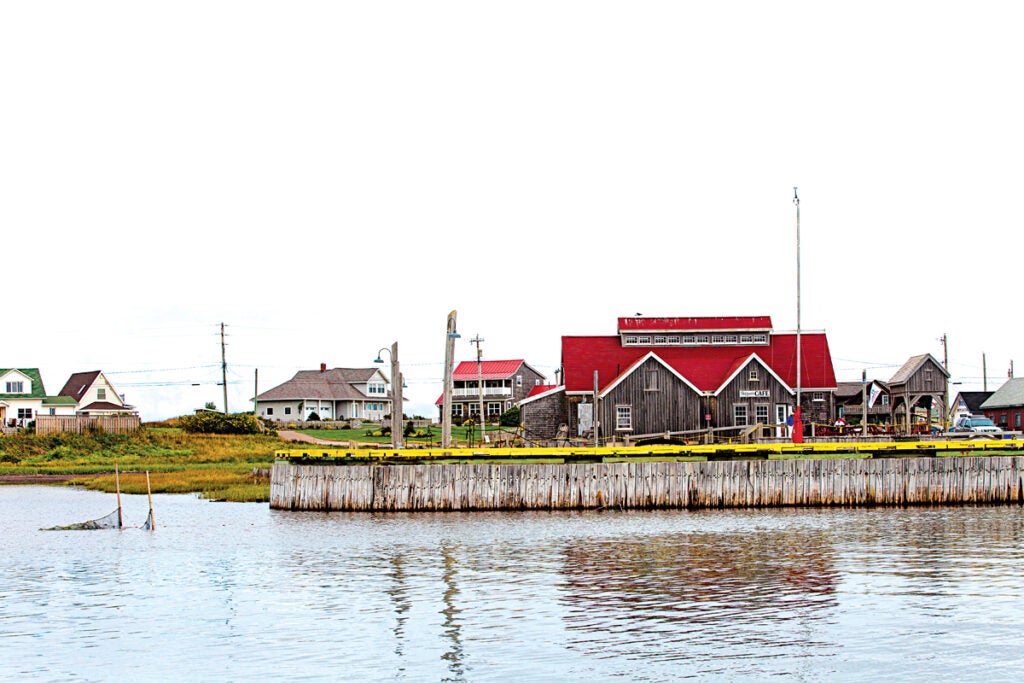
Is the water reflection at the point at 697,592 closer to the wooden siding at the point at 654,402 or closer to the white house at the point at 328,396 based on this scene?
the wooden siding at the point at 654,402

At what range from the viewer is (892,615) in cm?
2253

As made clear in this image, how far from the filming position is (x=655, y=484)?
43.1 metres

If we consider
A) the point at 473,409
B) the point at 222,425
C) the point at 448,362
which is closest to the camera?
the point at 448,362

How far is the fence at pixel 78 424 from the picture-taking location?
8619 cm

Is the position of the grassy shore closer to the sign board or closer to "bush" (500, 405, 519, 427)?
the sign board

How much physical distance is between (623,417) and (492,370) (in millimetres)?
51250

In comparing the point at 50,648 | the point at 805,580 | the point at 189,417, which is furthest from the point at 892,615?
the point at 189,417

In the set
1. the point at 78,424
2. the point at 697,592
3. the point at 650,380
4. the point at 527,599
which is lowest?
the point at 527,599

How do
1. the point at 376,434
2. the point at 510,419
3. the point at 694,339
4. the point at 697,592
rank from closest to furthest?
the point at 697,592
the point at 694,339
the point at 376,434
the point at 510,419

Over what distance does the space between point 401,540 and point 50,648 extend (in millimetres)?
15742

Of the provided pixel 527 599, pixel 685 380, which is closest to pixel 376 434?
pixel 685 380

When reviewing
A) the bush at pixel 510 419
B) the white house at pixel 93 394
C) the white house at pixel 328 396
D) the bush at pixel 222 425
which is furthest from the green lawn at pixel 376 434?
the white house at pixel 93 394

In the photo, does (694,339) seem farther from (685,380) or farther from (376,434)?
(376,434)

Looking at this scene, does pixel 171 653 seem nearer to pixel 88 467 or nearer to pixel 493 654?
pixel 493 654
